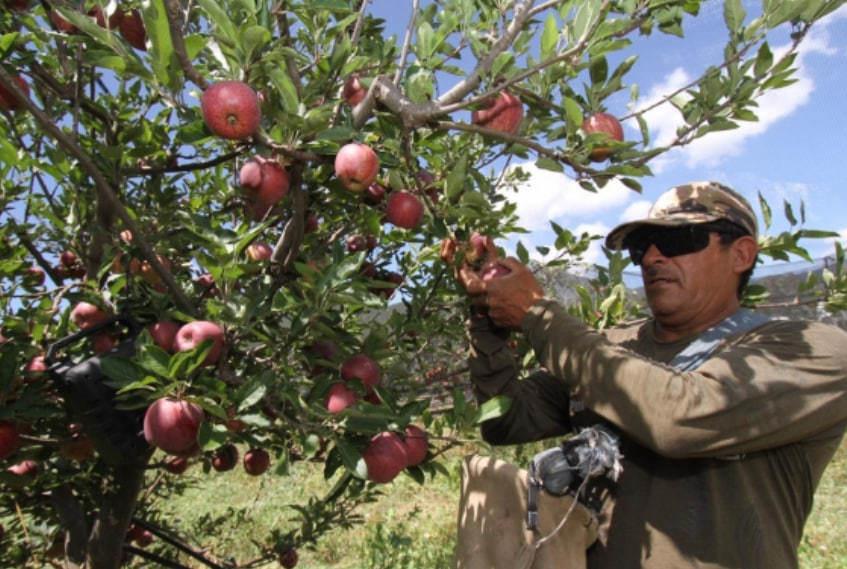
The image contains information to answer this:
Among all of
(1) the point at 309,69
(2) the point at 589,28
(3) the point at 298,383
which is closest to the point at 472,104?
(2) the point at 589,28

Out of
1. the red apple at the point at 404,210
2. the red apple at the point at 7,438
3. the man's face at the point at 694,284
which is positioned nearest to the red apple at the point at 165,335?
the red apple at the point at 7,438

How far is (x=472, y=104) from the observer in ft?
4.09

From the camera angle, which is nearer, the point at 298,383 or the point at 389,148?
the point at 389,148

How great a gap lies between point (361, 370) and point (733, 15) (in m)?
1.06

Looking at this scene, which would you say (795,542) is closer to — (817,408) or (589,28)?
(817,408)

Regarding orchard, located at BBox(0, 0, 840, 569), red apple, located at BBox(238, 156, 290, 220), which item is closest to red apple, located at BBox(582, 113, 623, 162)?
→ orchard, located at BBox(0, 0, 840, 569)

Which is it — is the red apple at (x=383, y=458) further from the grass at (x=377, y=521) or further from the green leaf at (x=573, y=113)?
the grass at (x=377, y=521)

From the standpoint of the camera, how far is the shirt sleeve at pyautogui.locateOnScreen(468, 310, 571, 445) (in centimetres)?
174

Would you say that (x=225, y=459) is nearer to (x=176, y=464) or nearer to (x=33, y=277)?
(x=176, y=464)

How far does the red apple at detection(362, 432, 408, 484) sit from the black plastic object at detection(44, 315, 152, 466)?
0.55 m

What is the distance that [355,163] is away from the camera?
52.5 inches

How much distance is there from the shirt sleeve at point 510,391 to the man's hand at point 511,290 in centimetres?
12

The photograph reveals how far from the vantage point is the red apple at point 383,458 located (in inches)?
54.0

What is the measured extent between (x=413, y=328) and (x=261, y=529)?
468 cm
